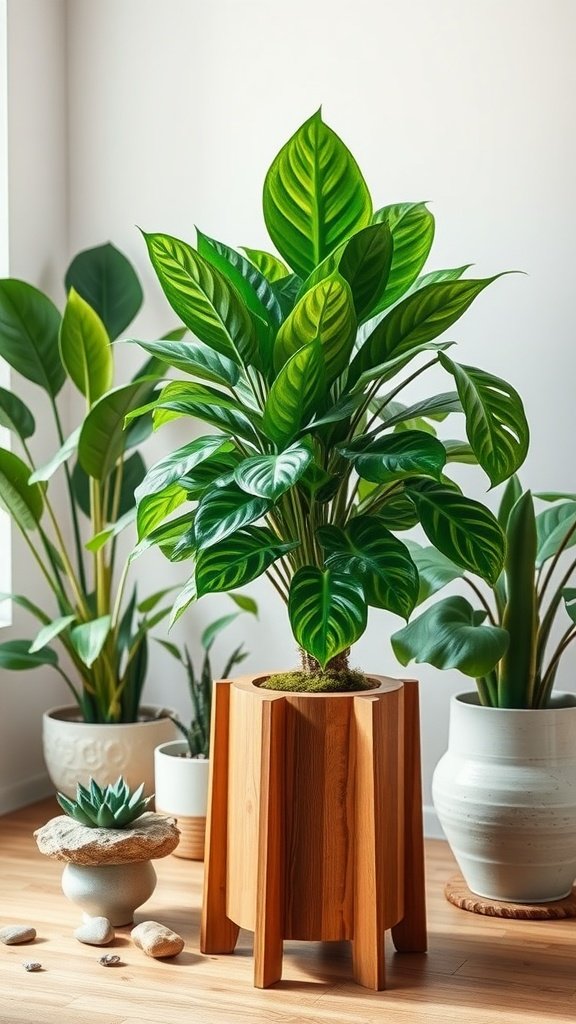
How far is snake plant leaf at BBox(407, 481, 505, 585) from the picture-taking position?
78.5 inches

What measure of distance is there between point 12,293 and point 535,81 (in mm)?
1345

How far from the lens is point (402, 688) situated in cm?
214

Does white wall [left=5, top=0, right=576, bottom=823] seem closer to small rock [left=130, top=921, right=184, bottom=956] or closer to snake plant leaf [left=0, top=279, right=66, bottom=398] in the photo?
snake plant leaf [left=0, top=279, right=66, bottom=398]

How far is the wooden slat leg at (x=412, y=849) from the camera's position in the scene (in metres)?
2.18

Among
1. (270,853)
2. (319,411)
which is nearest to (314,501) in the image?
A: (319,411)

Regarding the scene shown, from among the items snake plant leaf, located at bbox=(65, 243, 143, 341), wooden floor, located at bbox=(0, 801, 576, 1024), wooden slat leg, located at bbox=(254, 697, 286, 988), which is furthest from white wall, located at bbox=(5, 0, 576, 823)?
wooden slat leg, located at bbox=(254, 697, 286, 988)

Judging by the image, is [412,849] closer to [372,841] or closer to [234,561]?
[372,841]

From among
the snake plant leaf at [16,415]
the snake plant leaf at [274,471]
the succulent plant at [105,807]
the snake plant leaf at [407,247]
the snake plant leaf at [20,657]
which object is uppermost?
the snake plant leaf at [407,247]

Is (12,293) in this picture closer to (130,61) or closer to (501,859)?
(130,61)

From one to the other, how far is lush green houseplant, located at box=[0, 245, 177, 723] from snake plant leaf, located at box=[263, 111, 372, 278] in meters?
0.74

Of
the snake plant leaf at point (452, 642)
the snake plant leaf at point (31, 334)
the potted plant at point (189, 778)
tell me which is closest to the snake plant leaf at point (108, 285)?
the snake plant leaf at point (31, 334)

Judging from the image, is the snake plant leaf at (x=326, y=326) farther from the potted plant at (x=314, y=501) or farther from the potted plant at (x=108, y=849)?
the potted plant at (x=108, y=849)

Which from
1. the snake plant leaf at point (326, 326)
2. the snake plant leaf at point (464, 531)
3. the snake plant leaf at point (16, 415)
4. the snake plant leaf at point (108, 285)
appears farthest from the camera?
the snake plant leaf at point (108, 285)

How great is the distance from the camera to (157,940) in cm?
212
